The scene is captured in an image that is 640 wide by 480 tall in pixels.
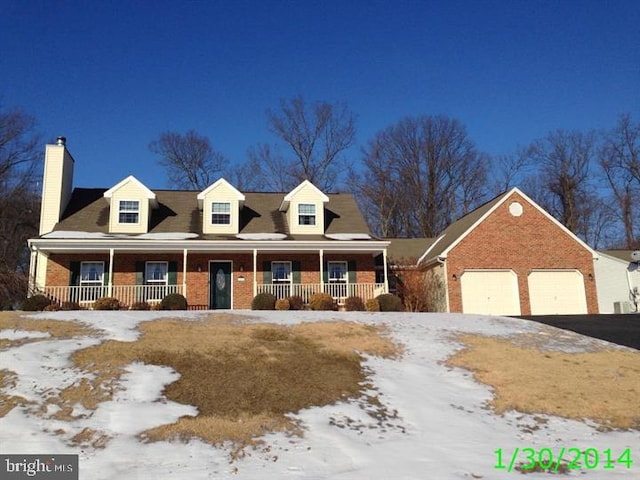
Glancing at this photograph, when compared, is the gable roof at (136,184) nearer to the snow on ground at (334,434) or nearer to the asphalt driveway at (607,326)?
the snow on ground at (334,434)

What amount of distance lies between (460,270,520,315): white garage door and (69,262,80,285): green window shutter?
1579 centimetres

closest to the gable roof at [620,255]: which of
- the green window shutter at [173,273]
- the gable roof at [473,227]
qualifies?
the gable roof at [473,227]

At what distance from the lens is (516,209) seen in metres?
23.3

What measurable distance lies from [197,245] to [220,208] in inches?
103

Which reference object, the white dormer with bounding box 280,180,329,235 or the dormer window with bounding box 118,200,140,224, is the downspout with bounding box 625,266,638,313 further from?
the dormer window with bounding box 118,200,140,224

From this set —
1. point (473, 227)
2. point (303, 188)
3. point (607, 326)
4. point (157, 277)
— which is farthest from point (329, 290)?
point (607, 326)

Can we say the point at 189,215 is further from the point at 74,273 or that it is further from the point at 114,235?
the point at 74,273

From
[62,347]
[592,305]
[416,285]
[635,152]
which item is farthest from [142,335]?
[635,152]

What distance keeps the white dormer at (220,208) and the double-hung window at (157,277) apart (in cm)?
230

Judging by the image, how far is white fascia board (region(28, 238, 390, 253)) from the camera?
19141 millimetres

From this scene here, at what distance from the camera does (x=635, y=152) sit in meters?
40.6

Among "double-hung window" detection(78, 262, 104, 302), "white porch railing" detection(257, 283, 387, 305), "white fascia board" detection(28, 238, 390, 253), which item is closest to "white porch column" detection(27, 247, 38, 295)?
"white fascia board" detection(28, 238, 390, 253)

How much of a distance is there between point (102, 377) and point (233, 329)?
4498 millimetres

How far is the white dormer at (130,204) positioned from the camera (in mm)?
21016
